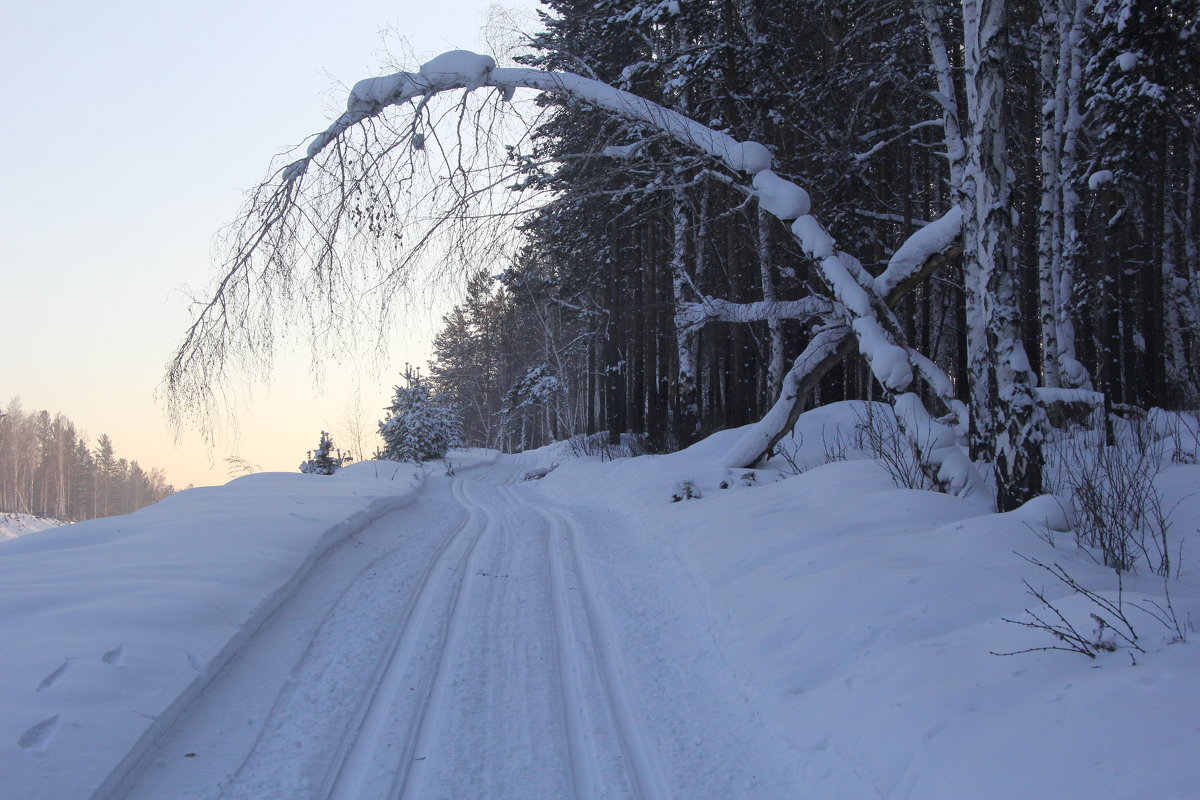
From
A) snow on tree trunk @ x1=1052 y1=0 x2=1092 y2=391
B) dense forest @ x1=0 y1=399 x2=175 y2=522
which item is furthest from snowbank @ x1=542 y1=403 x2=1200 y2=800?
dense forest @ x1=0 y1=399 x2=175 y2=522

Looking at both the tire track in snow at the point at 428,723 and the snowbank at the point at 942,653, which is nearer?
the snowbank at the point at 942,653

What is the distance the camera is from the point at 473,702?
11.9 ft

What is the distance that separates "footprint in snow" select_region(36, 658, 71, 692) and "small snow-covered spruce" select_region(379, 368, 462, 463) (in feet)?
80.4

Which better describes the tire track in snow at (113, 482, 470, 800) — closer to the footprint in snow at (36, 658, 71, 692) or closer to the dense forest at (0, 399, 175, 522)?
the footprint in snow at (36, 658, 71, 692)

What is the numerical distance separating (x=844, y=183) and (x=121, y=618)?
13.0m

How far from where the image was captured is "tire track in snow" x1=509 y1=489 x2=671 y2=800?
118 inches

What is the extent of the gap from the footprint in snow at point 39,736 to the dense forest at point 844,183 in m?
4.77

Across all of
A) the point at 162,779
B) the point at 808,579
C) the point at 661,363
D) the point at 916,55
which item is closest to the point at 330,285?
the point at 162,779

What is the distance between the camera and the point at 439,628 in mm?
4711

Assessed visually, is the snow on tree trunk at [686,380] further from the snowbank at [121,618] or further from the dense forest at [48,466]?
the dense forest at [48,466]

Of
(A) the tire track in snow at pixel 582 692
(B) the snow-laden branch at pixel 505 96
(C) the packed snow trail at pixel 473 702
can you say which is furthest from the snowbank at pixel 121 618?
(B) the snow-laden branch at pixel 505 96

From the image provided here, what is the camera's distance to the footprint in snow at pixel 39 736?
2665mm

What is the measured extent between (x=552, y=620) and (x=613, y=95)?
17.2ft

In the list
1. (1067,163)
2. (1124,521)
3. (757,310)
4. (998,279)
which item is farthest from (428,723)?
(1067,163)
